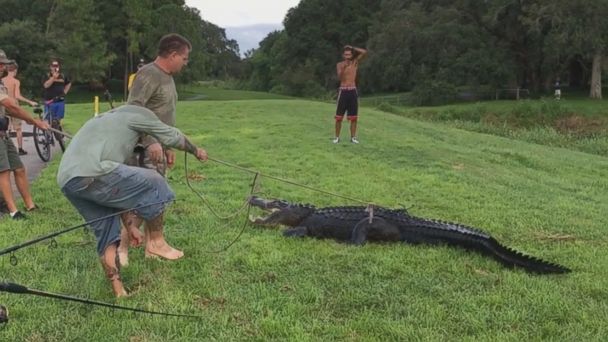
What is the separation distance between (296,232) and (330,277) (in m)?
1.21

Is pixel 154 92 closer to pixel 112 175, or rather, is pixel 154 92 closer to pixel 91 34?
pixel 112 175

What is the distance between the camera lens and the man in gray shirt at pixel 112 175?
364 centimetres

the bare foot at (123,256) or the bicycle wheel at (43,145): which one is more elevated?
the bicycle wheel at (43,145)

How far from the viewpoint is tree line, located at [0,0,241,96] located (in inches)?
1582

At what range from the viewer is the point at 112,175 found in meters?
3.66

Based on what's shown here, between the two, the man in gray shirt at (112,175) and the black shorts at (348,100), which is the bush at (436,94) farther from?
the man in gray shirt at (112,175)

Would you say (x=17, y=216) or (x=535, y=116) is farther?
(x=535, y=116)

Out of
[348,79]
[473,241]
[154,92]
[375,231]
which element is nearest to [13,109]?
[154,92]

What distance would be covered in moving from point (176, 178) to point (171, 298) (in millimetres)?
4946

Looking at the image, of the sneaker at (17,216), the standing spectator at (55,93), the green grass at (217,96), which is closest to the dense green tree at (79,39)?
the green grass at (217,96)

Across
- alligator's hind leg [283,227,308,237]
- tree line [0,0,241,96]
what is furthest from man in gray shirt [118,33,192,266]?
tree line [0,0,241,96]

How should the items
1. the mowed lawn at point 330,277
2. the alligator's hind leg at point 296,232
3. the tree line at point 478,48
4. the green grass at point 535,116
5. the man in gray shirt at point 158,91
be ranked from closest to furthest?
the mowed lawn at point 330,277 → the man in gray shirt at point 158,91 → the alligator's hind leg at point 296,232 → the green grass at point 535,116 → the tree line at point 478,48

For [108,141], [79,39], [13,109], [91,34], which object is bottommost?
[108,141]

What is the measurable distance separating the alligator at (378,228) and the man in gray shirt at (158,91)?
4.67 ft
